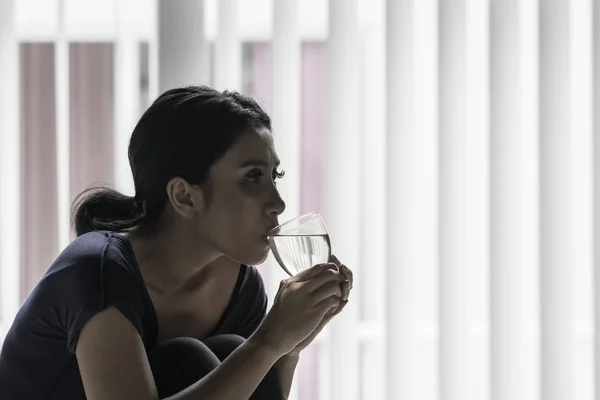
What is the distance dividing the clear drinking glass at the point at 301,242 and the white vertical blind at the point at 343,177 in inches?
28.8

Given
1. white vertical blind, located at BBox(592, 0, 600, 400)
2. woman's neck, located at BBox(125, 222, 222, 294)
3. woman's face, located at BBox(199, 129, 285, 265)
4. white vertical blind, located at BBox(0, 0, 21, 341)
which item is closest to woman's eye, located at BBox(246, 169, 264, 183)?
woman's face, located at BBox(199, 129, 285, 265)

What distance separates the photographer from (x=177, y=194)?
1271 millimetres

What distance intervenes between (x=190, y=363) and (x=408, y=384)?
3.07 feet

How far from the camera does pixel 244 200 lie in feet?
4.15

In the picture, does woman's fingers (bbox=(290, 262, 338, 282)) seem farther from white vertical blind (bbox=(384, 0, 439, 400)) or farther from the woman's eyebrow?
white vertical blind (bbox=(384, 0, 439, 400))

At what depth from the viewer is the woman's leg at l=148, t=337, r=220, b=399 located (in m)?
1.21

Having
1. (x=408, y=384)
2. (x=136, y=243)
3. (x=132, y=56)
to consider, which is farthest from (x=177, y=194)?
(x=408, y=384)

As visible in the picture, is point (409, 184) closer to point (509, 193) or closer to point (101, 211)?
point (509, 193)

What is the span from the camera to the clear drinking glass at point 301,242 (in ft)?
4.01

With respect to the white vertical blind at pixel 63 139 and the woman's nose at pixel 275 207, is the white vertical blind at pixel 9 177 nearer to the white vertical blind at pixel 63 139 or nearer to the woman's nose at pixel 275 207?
the white vertical blind at pixel 63 139

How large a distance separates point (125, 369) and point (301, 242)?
307 mm

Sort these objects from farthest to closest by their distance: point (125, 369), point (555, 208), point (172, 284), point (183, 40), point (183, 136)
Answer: point (555, 208) < point (183, 40) < point (172, 284) < point (183, 136) < point (125, 369)

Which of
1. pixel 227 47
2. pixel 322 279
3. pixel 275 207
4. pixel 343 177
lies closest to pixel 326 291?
pixel 322 279

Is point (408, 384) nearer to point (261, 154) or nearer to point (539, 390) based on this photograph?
point (539, 390)
